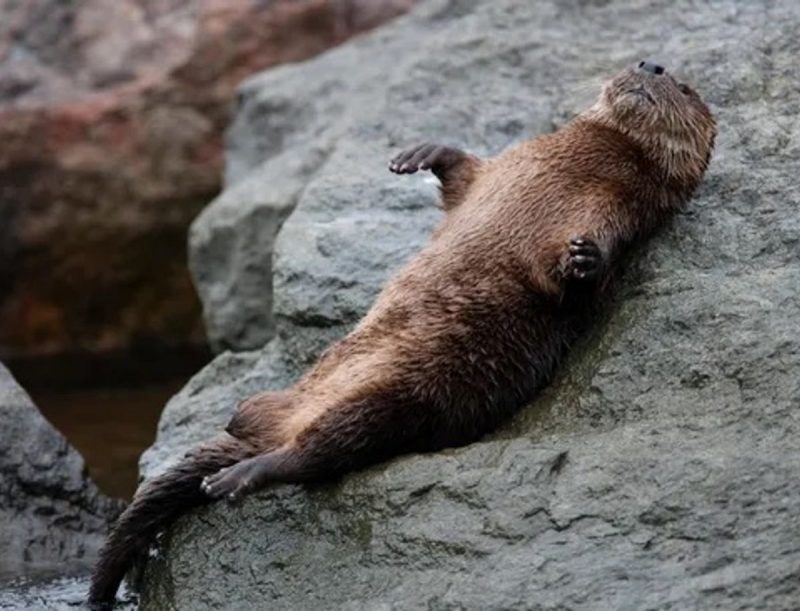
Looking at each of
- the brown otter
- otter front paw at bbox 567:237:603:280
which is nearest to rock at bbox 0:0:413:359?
the brown otter

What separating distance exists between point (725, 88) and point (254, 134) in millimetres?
2894

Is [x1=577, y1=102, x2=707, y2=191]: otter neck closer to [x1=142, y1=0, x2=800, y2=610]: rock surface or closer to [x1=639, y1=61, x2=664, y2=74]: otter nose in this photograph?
[x1=142, y1=0, x2=800, y2=610]: rock surface

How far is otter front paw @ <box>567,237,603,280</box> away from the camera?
462 cm

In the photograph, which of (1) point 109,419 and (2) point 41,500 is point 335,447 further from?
(1) point 109,419

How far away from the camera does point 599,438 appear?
14.4ft

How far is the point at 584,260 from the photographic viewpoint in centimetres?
462

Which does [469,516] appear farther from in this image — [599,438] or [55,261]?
[55,261]

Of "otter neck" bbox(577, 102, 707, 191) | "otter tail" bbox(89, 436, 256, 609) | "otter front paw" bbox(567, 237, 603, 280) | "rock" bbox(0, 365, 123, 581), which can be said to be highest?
"otter front paw" bbox(567, 237, 603, 280)

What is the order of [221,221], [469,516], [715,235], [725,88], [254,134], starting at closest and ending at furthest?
[469,516] < [715,235] < [725,88] < [221,221] < [254,134]

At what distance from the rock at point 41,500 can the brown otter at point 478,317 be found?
27.2 inches

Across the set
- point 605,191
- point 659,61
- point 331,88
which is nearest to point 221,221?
point 331,88

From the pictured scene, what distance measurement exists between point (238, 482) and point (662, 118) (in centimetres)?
166

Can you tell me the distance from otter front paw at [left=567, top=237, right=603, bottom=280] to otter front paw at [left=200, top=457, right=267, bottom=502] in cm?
95

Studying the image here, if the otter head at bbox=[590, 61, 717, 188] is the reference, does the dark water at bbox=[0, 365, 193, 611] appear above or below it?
below
